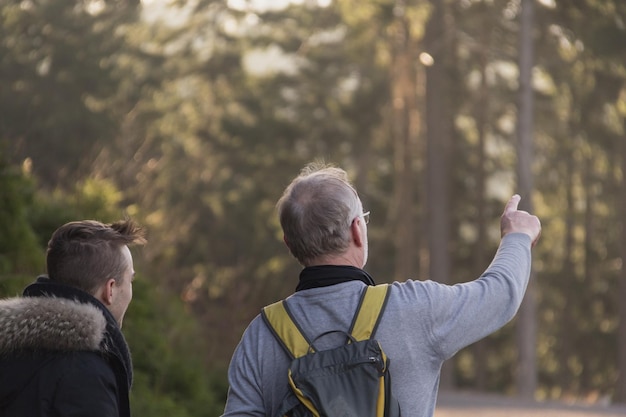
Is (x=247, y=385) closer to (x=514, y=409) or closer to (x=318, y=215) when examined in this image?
(x=318, y=215)

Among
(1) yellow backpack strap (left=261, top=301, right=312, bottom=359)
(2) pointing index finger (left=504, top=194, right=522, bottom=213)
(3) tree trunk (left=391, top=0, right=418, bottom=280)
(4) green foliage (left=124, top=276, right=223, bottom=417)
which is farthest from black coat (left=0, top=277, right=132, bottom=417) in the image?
(3) tree trunk (left=391, top=0, right=418, bottom=280)

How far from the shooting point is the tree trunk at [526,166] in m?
24.2

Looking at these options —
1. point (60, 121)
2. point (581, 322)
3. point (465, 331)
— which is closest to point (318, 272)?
point (465, 331)

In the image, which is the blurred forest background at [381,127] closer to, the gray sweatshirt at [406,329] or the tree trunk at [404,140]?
the tree trunk at [404,140]

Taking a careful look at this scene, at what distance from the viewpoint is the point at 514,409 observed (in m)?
18.4

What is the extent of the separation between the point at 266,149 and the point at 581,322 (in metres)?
12.8

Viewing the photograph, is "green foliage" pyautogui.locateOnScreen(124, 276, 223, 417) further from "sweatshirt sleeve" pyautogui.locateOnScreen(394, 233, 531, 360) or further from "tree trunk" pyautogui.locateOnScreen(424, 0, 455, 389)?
"tree trunk" pyautogui.locateOnScreen(424, 0, 455, 389)

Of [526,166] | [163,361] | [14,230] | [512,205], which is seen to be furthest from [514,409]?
[512,205]

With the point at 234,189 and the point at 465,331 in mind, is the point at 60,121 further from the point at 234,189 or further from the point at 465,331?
the point at 465,331

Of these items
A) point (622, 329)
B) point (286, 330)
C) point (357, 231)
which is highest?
point (357, 231)

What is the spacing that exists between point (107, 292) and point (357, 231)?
30.9 inches

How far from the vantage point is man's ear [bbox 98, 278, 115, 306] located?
3.67 meters

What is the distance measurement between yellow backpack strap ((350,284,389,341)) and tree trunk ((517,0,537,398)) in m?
20.9

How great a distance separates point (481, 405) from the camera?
19641 mm
